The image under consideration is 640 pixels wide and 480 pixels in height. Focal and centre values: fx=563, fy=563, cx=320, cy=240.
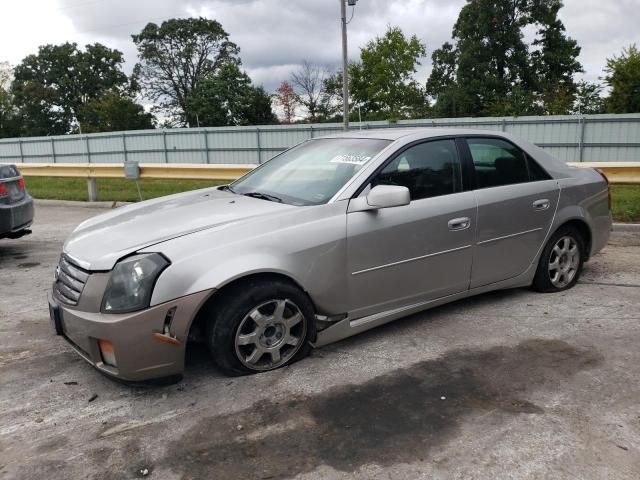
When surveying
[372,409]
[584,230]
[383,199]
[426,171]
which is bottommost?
[372,409]

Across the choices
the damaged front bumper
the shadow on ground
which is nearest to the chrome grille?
the damaged front bumper

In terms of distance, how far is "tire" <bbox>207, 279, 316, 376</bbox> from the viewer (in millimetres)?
3270

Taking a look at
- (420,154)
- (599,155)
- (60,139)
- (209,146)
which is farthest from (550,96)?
(420,154)

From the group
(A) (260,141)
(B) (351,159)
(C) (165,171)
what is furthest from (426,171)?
(A) (260,141)

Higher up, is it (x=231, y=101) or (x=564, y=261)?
(x=231, y=101)

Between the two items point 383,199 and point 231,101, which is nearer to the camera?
point 383,199

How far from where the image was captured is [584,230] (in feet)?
16.7

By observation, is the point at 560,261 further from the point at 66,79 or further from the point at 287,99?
the point at 66,79

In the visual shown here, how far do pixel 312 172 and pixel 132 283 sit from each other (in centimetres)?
164

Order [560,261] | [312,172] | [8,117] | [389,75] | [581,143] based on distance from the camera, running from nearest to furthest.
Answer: [312,172] → [560,261] → [581,143] → [389,75] → [8,117]

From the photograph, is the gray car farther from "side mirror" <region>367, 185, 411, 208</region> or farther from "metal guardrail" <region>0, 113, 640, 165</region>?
"metal guardrail" <region>0, 113, 640, 165</region>

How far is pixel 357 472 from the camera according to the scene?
8.28ft

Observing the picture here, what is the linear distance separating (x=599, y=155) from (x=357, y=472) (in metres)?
26.7

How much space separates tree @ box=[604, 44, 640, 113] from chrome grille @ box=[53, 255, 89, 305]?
30.7 meters
